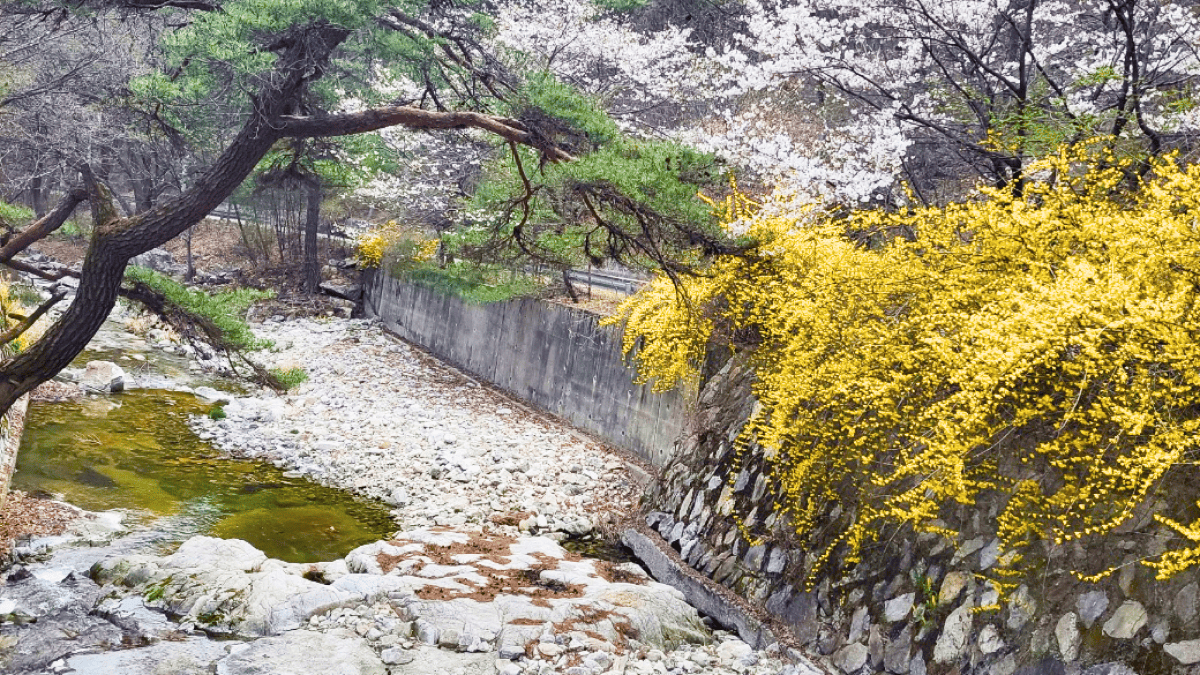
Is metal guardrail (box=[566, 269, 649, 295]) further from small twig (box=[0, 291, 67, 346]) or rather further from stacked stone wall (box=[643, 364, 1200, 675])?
small twig (box=[0, 291, 67, 346])

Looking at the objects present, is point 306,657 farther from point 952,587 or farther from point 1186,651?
point 1186,651

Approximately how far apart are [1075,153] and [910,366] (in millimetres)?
2096

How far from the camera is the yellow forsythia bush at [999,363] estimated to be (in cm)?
511

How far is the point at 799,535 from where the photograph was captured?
7.26 m

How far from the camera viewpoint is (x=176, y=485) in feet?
35.3

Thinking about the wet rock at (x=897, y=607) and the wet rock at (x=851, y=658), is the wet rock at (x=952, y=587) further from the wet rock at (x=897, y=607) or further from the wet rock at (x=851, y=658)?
the wet rock at (x=851, y=658)

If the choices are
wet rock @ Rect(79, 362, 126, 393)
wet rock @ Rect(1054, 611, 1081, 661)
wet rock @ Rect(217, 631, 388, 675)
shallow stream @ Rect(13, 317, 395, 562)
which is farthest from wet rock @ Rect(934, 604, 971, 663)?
wet rock @ Rect(79, 362, 126, 393)

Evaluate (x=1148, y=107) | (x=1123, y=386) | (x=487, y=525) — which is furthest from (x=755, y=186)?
(x=1123, y=386)

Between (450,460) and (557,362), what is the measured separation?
312 centimetres

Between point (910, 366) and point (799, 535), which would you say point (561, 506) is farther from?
point (910, 366)

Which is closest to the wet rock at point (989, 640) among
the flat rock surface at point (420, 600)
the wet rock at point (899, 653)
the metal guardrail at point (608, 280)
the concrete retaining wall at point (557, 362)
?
the wet rock at point (899, 653)

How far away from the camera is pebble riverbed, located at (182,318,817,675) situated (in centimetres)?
669

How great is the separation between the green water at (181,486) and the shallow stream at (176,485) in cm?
1

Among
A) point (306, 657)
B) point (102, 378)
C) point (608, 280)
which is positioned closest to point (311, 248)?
point (102, 378)
